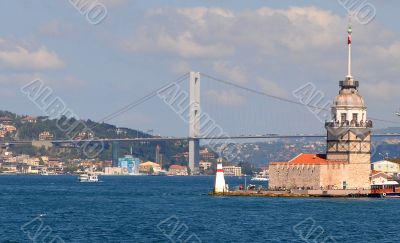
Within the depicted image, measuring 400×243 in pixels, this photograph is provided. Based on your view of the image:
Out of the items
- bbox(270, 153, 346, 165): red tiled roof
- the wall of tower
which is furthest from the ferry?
the wall of tower

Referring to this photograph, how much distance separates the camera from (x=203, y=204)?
3248 inches

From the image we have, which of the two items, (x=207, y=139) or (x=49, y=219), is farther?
(x=207, y=139)

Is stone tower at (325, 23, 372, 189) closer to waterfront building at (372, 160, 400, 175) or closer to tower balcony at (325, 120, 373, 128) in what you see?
tower balcony at (325, 120, 373, 128)

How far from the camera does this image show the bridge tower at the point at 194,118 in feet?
530

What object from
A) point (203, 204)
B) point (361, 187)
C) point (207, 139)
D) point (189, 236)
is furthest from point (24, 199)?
point (207, 139)

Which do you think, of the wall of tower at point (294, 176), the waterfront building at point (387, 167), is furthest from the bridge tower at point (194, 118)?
the wall of tower at point (294, 176)

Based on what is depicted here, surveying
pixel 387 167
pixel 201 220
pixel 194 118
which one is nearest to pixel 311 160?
pixel 387 167

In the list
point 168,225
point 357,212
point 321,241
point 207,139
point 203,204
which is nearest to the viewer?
point 321,241

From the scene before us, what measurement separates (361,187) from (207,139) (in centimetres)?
6362

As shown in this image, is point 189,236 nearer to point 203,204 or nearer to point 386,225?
point 386,225

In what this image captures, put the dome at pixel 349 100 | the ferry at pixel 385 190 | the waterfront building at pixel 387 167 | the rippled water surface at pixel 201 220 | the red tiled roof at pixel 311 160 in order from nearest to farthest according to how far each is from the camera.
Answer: the rippled water surface at pixel 201 220, the red tiled roof at pixel 311 160, the dome at pixel 349 100, the ferry at pixel 385 190, the waterfront building at pixel 387 167

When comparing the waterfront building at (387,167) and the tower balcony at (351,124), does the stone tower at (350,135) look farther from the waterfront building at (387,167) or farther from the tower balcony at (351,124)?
the waterfront building at (387,167)

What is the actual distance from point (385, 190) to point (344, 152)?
4.95 meters

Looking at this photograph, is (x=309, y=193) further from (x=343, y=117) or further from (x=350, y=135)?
(x=343, y=117)
